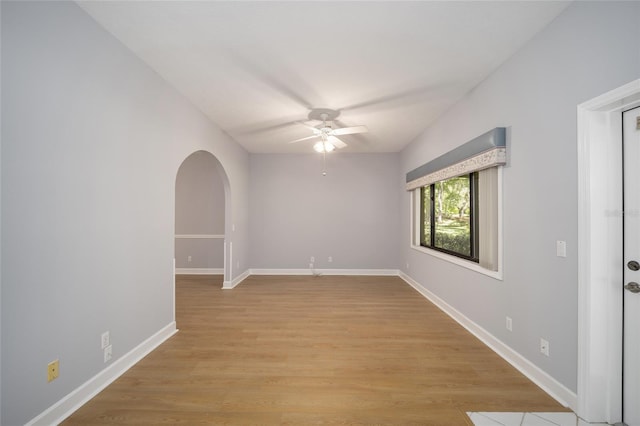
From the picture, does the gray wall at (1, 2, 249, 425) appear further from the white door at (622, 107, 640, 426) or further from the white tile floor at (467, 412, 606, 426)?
the white door at (622, 107, 640, 426)

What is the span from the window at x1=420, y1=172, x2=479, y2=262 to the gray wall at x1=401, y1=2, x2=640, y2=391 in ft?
2.42

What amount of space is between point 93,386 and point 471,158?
13.0 ft

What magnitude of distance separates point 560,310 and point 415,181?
10.6 feet

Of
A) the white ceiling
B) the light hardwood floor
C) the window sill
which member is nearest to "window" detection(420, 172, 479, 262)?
the window sill

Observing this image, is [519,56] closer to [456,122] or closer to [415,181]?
[456,122]

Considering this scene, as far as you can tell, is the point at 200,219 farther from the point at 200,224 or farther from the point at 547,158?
the point at 547,158

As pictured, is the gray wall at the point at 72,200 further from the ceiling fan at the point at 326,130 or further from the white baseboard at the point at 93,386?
the ceiling fan at the point at 326,130

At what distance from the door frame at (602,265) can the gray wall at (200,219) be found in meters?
5.97

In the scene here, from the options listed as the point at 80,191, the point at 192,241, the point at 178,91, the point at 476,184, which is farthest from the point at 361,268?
the point at 80,191

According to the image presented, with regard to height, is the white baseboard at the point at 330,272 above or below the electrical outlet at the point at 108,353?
below

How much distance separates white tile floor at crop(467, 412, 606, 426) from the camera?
1765 millimetres

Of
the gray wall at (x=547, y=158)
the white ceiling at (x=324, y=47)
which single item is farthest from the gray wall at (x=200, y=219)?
the gray wall at (x=547, y=158)

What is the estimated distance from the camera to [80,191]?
193 centimetres

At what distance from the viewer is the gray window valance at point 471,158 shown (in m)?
2.61
